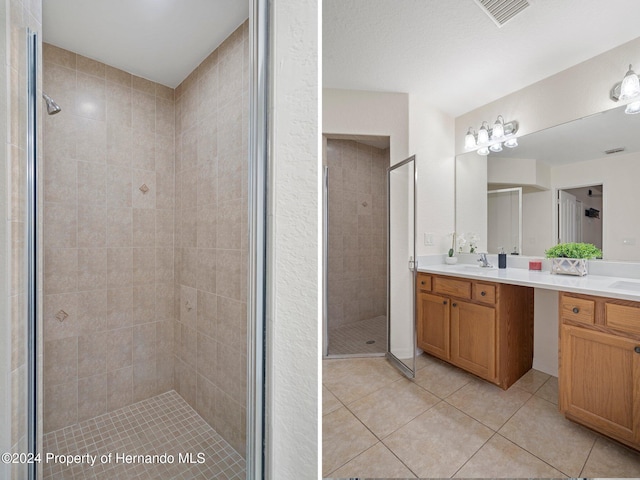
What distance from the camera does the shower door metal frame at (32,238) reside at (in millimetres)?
541

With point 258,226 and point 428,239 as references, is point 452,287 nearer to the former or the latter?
point 428,239

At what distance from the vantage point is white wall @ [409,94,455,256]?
1959mm

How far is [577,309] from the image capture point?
1.13 metres

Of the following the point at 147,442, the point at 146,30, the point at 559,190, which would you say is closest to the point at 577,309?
the point at 559,190

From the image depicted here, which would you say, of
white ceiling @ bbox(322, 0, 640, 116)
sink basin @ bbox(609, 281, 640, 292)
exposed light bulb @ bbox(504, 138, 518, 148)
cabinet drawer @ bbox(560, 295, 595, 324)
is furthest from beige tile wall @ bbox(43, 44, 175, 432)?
exposed light bulb @ bbox(504, 138, 518, 148)

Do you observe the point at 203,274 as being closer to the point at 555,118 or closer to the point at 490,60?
the point at 490,60

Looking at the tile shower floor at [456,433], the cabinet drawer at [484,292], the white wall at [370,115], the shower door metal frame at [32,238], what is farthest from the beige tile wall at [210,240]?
the cabinet drawer at [484,292]

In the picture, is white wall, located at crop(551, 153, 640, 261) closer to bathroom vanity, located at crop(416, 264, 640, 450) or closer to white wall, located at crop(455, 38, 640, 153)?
bathroom vanity, located at crop(416, 264, 640, 450)

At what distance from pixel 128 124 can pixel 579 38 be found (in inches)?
88.3

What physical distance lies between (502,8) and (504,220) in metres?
1.31

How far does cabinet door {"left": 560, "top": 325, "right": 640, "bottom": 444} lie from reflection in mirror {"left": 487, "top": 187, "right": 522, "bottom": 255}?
84cm

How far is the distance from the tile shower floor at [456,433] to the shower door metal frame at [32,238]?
98 centimetres

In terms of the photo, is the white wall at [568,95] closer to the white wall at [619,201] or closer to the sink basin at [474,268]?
the white wall at [619,201]

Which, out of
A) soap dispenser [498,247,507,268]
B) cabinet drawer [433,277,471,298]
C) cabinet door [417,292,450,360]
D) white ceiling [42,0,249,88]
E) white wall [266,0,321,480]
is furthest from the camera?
soap dispenser [498,247,507,268]
